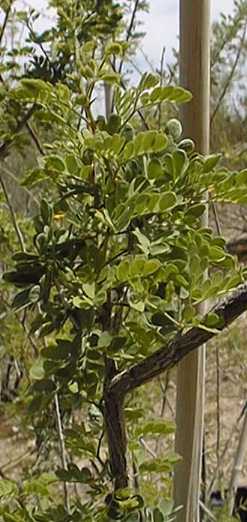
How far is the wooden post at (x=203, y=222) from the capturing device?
31.4 inches

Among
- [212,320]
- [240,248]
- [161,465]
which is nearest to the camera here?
[212,320]

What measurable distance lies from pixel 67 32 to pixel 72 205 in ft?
2.03

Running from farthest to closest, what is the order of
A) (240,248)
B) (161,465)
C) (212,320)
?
(240,248) < (161,465) < (212,320)

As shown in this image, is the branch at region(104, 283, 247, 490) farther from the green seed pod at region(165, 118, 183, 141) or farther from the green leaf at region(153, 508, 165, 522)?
the green seed pod at region(165, 118, 183, 141)

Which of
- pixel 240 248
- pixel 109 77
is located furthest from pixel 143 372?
pixel 240 248

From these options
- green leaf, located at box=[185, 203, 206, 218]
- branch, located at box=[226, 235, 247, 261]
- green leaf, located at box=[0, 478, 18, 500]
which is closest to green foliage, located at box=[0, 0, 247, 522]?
green leaf, located at box=[185, 203, 206, 218]

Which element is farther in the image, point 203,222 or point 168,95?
point 203,222

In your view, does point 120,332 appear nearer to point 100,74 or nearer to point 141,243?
point 141,243

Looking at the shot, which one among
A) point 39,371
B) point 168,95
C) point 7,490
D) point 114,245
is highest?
point 168,95

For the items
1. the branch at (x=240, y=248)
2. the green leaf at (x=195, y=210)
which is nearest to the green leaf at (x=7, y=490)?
the green leaf at (x=195, y=210)

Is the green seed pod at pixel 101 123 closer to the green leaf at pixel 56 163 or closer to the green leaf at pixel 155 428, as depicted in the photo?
the green leaf at pixel 56 163

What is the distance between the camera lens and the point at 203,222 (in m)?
0.81

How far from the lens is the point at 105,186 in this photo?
0.64m

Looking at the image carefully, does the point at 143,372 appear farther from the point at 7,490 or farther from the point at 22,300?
the point at 7,490
